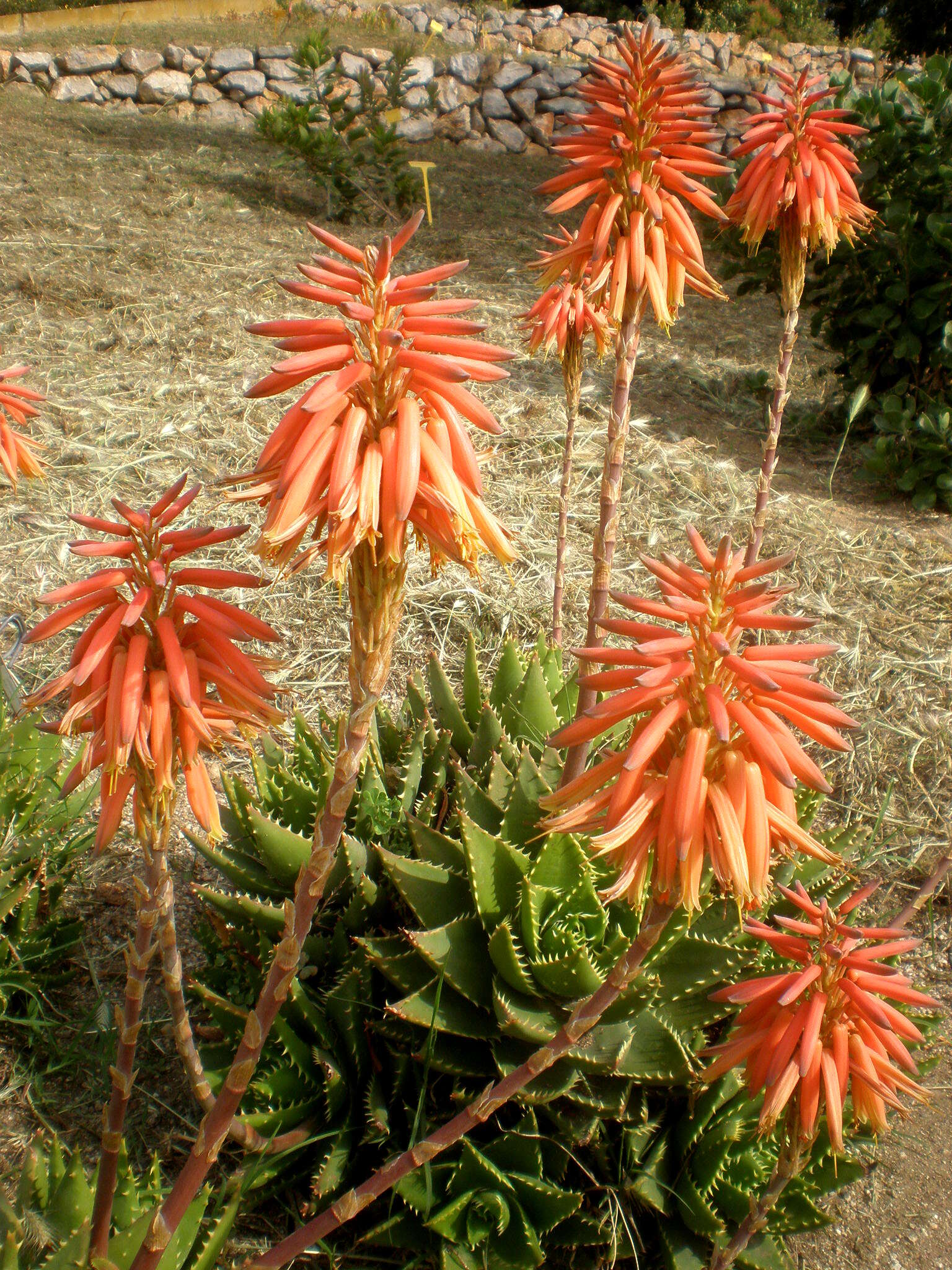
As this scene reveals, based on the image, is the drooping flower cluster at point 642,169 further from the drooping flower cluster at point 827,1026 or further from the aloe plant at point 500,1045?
the drooping flower cluster at point 827,1026

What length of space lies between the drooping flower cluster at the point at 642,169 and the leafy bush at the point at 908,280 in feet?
10.5

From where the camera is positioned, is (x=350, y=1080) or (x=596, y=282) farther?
(x=350, y=1080)

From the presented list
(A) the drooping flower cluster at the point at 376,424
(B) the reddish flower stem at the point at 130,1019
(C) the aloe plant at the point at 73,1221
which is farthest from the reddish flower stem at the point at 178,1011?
(A) the drooping flower cluster at the point at 376,424

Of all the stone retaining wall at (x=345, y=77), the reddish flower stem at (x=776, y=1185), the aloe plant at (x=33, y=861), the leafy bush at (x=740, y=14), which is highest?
the leafy bush at (x=740, y=14)

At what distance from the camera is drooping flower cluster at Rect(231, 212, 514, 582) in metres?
1.02

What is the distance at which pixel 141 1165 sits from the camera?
221cm

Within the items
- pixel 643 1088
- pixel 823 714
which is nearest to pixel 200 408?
pixel 643 1088

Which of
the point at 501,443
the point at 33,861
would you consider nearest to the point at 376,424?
the point at 33,861

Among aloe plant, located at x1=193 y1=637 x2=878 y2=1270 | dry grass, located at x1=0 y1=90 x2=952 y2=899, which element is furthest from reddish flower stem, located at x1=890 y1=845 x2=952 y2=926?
dry grass, located at x1=0 y1=90 x2=952 y2=899

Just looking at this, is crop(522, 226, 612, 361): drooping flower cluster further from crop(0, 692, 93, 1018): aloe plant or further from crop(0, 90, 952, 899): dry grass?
crop(0, 692, 93, 1018): aloe plant

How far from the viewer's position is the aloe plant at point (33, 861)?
240 cm

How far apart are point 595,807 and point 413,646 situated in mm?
2540

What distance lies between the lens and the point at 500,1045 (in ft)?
6.59

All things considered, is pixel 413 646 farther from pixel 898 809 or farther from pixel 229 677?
pixel 229 677
